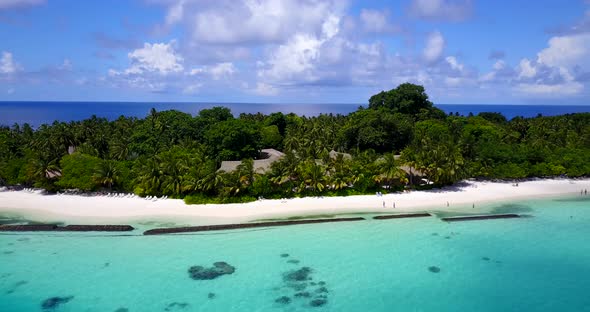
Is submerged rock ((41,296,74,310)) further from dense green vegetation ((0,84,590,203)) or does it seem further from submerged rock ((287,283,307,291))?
dense green vegetation ((0,84,590,203))

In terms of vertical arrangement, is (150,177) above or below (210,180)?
above

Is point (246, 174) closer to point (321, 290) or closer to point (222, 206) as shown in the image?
point (222, 206)

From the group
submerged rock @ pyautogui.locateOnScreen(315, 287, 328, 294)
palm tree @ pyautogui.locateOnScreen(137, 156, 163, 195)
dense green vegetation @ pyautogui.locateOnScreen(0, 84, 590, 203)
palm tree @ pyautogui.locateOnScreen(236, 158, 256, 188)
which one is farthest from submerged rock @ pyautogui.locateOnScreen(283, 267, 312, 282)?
palm tree @ pyautogui.locateOnScreen(137, 156, 163, 195)

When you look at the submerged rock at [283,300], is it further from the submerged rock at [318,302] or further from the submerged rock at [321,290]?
the submerged rock at [321,290]

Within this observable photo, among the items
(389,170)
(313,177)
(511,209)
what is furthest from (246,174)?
(511,209)

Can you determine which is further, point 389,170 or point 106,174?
point 389,170

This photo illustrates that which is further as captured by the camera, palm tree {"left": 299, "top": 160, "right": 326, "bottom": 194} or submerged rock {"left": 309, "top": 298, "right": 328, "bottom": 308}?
palm tree {"left": 299, "top": 160, "right": 326, "bottom": 194}

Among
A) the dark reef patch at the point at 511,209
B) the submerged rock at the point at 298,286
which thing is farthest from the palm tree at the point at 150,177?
the dark reef patch at the point at 511,209
